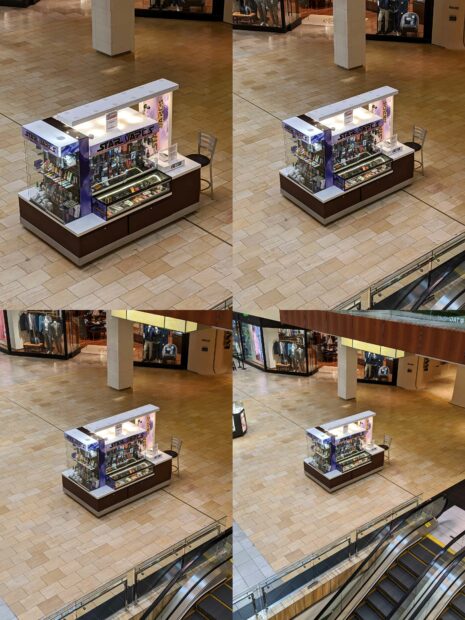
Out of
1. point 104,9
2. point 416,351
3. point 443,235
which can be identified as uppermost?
point 104,9

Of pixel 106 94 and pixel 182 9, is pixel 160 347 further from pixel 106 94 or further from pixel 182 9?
pixel 182 9

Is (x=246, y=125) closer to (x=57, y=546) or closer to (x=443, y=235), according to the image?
(x=443, y=235)

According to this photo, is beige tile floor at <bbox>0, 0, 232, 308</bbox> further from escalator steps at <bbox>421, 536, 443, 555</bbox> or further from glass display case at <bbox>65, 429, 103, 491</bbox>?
escalator steps at <bbox>421, 536, 443, 555</bbox>

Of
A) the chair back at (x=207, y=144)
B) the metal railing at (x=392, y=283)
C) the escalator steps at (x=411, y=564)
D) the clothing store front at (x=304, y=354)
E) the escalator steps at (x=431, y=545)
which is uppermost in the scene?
the chair back at (x=207, y=144)

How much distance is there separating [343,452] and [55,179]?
20.8ft

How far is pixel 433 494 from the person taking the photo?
15133 millimetres

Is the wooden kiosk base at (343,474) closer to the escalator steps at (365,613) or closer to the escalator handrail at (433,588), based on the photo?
the escalator steps at (365,613)

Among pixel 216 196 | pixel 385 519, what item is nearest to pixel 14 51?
pixel 216 196

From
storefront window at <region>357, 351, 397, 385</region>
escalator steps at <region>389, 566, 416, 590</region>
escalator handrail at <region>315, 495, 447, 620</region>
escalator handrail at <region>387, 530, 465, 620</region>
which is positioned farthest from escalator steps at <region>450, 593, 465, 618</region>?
storefront window at <region>357, 351, 397, 385</region>

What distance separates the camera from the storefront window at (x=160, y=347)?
1669 centimetres

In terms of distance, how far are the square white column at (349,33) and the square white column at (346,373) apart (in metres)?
4.93

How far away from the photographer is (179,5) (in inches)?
760

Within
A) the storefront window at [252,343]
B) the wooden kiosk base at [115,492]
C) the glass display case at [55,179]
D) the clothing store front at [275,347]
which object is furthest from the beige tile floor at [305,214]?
the wooden kiosk base at [115,492]

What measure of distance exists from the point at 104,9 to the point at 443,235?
7.41 m
